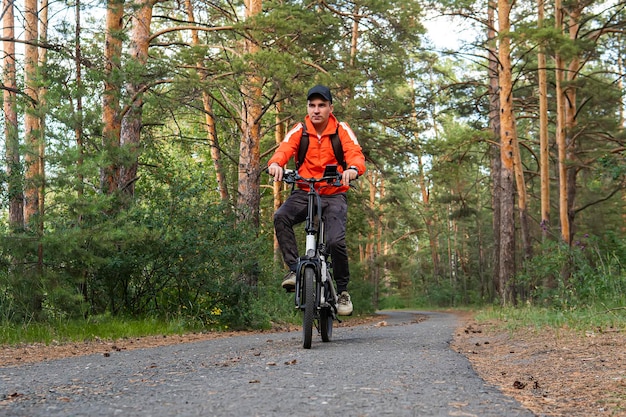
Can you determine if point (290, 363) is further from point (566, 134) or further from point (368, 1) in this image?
point (566, 134)

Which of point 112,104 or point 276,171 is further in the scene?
point 112,104

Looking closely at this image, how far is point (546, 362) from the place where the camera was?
196 inches

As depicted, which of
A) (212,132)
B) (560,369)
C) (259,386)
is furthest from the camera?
(212,132)

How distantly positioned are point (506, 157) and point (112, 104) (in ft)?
46.0

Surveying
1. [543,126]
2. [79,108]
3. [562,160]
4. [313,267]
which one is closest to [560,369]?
[313,267]

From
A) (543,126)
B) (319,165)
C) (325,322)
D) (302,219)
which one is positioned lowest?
(325,322)

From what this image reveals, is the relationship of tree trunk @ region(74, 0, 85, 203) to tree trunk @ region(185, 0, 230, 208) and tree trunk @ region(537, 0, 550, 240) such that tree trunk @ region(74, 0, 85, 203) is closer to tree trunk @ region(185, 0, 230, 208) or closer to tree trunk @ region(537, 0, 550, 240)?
tree trunk @ region(185, 0, 230, 208)

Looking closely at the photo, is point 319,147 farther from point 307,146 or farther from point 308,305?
point 308,305

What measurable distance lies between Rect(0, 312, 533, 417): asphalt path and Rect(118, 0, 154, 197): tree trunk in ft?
18.4

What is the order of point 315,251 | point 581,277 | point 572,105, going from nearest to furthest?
1. point 315,251
2. point 581,277
3. point 572,105

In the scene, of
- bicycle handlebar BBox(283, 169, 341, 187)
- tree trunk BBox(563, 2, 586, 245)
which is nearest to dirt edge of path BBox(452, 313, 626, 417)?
bicycle handlebar BBox(283, 169, 341, 187)

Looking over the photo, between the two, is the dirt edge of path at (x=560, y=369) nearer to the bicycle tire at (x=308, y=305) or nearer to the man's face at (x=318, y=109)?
the bicycle tire at (x=308, y=305)

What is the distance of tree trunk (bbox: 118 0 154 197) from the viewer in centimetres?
1063

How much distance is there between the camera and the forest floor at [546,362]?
3.43 metres
